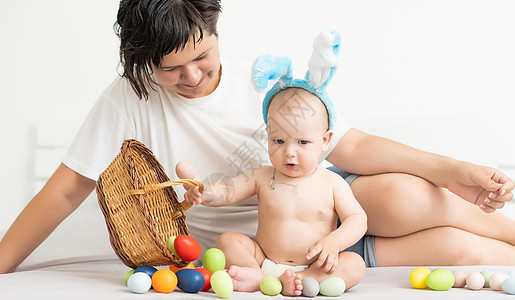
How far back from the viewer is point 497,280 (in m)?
1.09

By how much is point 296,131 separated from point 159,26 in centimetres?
36

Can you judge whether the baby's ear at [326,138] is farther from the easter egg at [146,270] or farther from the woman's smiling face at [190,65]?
the easter egg at [146,270]

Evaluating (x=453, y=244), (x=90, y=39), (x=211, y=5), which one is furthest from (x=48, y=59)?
(x=453, y=244)

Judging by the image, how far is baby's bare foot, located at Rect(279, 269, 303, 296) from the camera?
3.43ft

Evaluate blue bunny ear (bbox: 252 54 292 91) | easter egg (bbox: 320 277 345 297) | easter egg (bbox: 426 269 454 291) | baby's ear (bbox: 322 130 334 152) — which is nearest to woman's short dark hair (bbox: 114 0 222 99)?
blue bunny ear (bbox: 252 54 292 91)

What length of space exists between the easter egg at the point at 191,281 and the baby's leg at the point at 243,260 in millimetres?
59

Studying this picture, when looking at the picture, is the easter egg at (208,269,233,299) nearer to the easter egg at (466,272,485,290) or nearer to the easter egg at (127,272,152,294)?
the easter egg at (127,272,152,294)

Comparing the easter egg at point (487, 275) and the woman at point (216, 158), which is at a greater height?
the woman at point (216, 158)

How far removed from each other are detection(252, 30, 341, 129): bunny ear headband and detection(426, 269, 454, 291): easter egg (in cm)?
39

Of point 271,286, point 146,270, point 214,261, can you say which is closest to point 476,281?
point 271,286

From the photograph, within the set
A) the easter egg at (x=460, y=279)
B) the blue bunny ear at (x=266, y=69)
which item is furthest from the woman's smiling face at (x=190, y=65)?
the easter egg at (x=460, y=279)

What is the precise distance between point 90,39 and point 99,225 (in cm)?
86

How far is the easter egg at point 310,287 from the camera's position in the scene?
1044 millimetres

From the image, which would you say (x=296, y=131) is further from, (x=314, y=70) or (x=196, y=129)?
(x=196, y=129)
